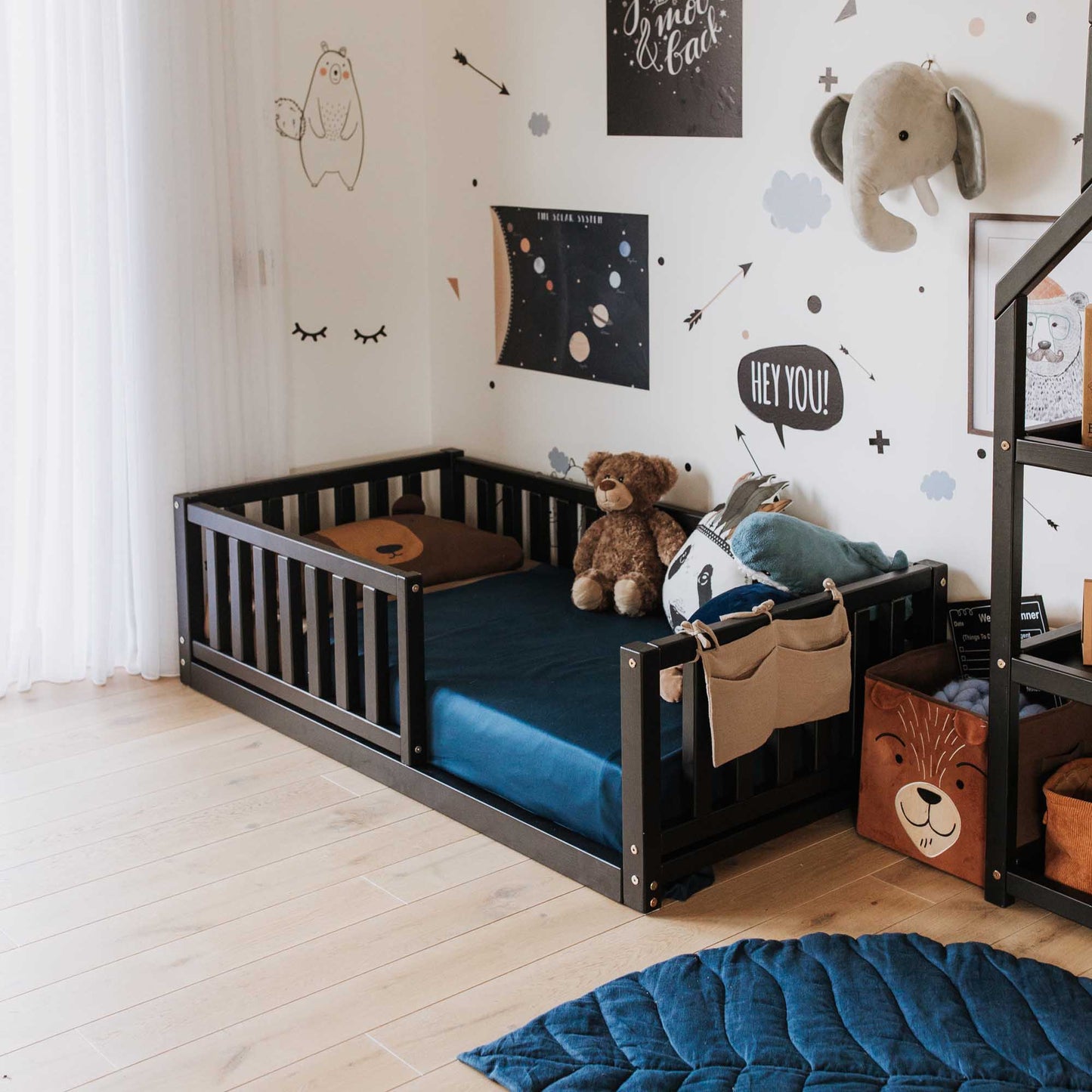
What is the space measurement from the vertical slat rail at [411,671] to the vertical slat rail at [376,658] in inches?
2.1

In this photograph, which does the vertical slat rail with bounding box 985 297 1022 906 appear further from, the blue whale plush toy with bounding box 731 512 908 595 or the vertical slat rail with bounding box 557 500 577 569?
the vertical slat rail with bounding box 557 500 577 569

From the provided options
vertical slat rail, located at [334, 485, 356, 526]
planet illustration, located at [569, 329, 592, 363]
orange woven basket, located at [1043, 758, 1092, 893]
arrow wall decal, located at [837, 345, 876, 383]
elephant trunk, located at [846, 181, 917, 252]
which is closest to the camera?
orange woven basket, located at [1043, 758, 1092, 893]

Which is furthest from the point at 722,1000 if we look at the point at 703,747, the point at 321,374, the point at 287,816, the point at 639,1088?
the point at 321,374

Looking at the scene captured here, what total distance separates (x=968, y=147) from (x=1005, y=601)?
0.78 meters

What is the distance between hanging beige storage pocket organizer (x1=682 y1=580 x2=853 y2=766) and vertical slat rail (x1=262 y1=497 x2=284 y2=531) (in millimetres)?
1435

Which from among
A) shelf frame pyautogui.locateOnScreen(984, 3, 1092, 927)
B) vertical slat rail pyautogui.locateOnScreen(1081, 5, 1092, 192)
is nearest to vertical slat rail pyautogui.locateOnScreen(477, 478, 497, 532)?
shelf frame pyautogui.locateOnScreen(984, 3, 1092, 927)

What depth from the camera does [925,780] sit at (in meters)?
2.38

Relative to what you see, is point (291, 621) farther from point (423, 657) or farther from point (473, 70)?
point (473, 70)

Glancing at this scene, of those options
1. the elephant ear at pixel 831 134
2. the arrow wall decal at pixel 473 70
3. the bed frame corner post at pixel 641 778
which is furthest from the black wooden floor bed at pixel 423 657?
the arrow wall decal at pixel 473 70

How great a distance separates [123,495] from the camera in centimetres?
325

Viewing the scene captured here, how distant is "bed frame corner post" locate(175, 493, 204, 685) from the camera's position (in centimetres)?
320

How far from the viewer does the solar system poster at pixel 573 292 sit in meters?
3.15

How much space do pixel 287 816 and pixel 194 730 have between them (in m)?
0.50

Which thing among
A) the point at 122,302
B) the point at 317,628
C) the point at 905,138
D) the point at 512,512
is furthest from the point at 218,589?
the point at 905,138
